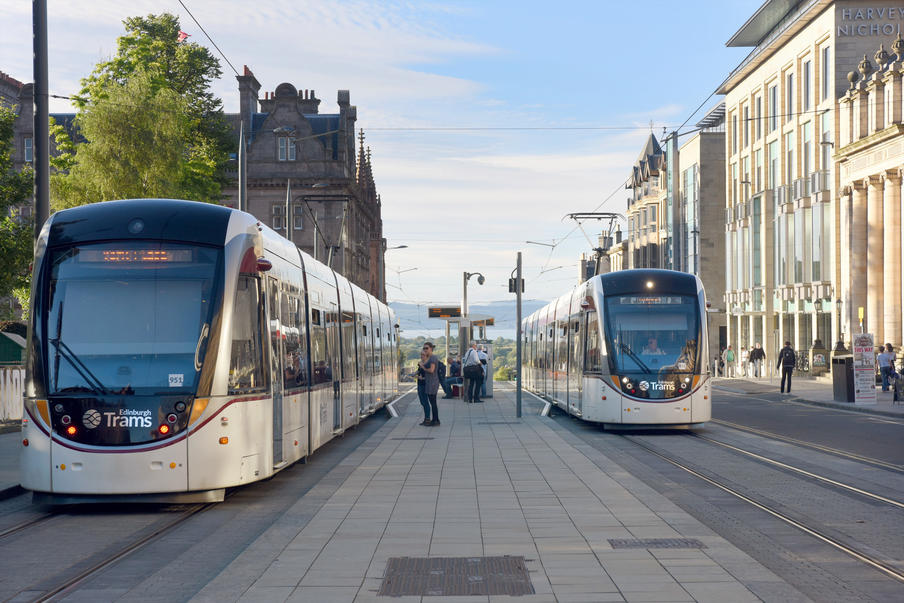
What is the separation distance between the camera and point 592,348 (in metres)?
22.7

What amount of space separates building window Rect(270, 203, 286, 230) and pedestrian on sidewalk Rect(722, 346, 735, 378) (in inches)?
1118

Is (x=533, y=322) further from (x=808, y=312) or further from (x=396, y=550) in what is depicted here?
(x=396, y=550)

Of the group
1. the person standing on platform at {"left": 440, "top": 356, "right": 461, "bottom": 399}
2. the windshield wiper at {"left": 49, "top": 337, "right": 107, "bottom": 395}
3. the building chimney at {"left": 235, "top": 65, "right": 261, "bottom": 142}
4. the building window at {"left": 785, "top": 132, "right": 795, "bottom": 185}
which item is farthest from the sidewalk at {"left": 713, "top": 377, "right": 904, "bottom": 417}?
the building chimney at {"left": 235, "top": 65, "right": 261, "bottom": 142}

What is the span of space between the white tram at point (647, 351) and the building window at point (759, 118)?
4643 centimetres

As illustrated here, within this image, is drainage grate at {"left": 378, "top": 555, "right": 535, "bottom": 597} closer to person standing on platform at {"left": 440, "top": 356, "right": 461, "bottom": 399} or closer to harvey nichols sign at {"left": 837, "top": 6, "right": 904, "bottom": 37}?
person standing on platform at {"left": 440, "top": 356, "right": 461, "bottom": 399}

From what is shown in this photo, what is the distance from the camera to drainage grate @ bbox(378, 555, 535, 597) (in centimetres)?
712

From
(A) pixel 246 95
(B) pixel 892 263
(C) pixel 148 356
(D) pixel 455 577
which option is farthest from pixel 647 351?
(A) pixel 246 95

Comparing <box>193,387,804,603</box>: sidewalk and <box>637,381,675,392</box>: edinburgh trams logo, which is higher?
<box>637,381,675,392</box>: edinburgh trams logo

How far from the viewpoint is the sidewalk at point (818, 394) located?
29.9 metres

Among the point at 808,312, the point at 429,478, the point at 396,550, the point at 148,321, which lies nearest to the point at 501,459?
the point at 429,478

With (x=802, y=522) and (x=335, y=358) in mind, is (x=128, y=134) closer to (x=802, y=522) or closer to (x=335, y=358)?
(x=335, y=358)

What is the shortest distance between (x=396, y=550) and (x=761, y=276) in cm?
5978

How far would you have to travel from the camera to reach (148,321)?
457 inches

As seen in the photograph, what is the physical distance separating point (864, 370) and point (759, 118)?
120ft
